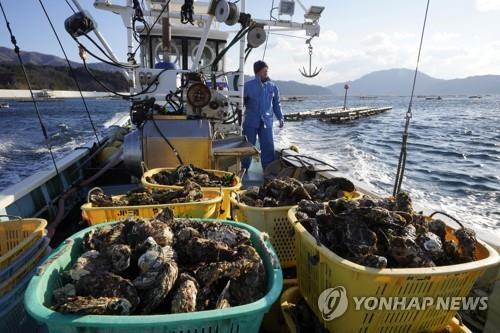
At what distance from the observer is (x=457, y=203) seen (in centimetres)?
704

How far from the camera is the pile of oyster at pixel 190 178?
311 centimetres

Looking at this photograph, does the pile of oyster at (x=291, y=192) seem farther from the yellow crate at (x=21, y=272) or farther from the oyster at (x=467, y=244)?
the yellow crate at (x=21, y=272)

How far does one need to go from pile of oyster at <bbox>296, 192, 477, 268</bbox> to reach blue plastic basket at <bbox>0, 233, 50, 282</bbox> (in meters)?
1.54

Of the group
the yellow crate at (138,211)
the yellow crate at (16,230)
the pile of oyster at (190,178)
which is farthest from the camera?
the pile of oyster at (190,178)

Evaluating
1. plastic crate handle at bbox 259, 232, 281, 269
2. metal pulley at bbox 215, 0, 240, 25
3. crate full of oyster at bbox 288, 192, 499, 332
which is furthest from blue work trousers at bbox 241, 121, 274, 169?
plastic crate handle at bbox 259, 232, 281, 269

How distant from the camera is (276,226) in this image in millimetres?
2301

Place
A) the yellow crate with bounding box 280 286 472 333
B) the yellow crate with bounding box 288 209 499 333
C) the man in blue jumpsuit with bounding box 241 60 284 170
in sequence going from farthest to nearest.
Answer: the man in blue jumpsuit with bounding box 241 60 284 170, the yellow crate with bounding box 280 286 472 333, the yellow crate with bounding box 288 209 499 333

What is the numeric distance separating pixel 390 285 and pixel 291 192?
1.17 meters

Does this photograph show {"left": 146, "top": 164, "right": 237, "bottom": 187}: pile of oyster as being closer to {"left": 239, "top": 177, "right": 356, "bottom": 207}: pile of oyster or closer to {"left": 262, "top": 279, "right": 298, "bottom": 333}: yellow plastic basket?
{"left": 239, "top": 177, "right": 356, "bottom": 207}: pile of oyster

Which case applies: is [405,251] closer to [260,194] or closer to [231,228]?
[231,228]

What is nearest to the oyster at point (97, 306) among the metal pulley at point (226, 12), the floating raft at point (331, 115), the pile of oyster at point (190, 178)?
the pile of oyster at point (190, 178)

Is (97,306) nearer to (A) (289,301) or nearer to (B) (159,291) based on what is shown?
(B) (159,291)
